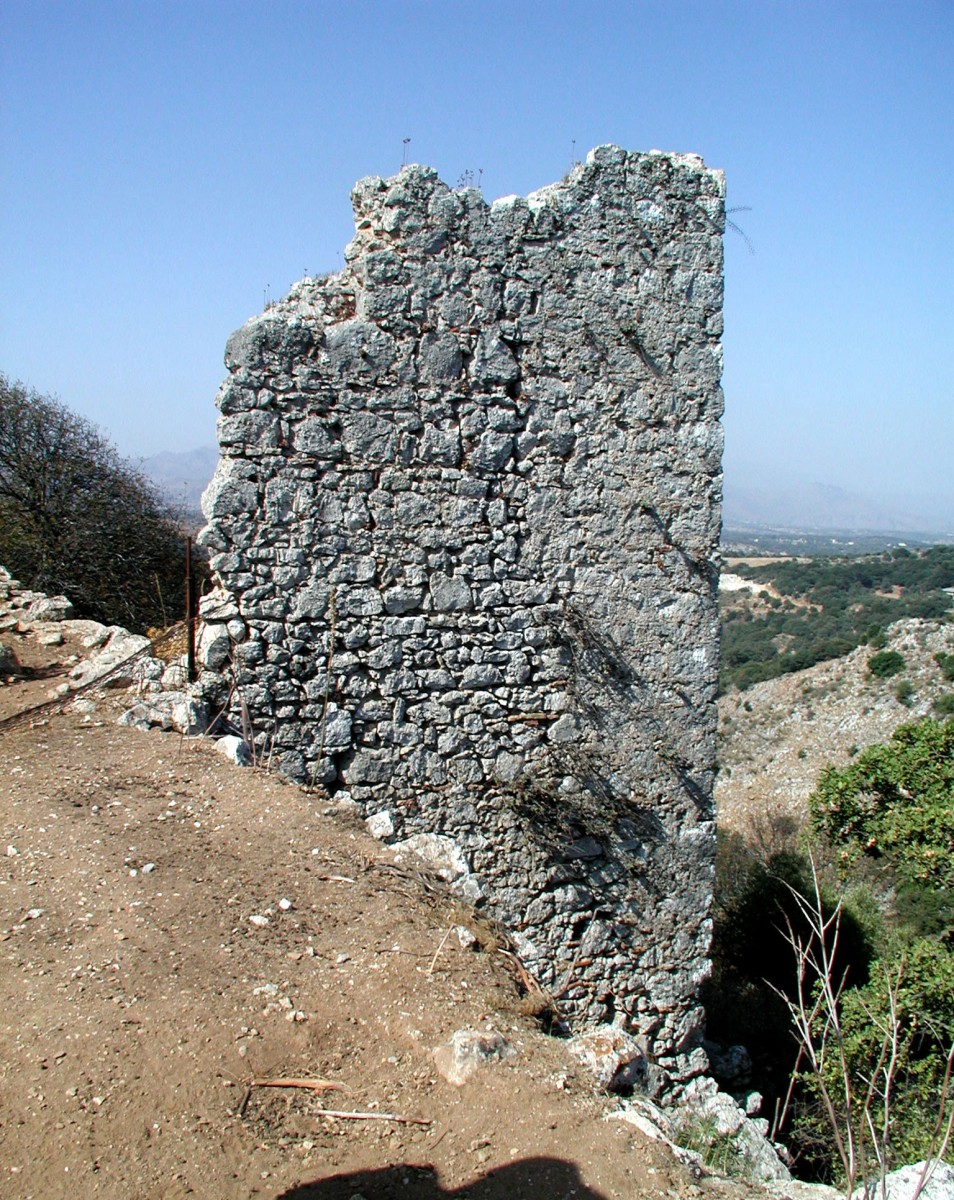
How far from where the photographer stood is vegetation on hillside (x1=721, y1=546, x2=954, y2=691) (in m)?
29.4

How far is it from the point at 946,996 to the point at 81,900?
19.9 feet

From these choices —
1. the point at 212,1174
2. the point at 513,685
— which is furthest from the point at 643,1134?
the point at 513,685

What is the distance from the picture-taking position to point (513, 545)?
5148 millimetres

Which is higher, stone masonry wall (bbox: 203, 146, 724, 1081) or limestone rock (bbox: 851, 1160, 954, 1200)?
stone masonry wall (bbox: 203, 146, 724, 1081)

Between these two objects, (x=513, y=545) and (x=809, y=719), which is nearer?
(x=513, y=545)

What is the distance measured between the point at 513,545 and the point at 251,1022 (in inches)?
115

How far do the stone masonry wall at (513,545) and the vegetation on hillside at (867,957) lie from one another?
1.23 metres

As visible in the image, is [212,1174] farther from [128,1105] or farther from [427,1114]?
[427,1114]

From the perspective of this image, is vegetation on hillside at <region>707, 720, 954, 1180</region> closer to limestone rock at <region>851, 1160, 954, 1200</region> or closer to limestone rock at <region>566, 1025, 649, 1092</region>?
limestone rock at <region>851, 1160, 954, 1200</region>

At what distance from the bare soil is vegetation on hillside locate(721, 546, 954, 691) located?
2573 centimetres

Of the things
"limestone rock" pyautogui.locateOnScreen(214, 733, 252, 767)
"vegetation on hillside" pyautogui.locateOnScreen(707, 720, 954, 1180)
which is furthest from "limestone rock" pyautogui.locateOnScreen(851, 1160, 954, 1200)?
"limestone rock" pyautogui.locateOnScreen(214, 733, 252, 767)

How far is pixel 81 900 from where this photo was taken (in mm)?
3604

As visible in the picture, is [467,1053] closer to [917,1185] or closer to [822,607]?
[917,1185]

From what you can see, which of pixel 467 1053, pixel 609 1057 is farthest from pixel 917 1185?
pixel 467 1053
